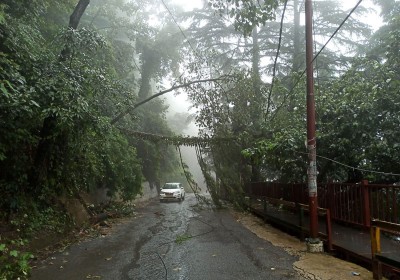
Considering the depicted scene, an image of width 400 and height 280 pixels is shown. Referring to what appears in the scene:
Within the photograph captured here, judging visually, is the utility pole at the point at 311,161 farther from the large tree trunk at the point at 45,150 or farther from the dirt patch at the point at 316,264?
the large tree trunk at the point at 45,150

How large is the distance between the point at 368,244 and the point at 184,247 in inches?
176

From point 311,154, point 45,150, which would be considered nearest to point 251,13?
point 311,154

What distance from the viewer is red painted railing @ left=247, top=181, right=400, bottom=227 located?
7.28m

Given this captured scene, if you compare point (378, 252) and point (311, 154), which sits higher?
point (311, 154)

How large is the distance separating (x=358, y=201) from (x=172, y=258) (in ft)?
15.4

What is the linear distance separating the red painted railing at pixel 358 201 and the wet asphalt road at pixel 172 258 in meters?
2.04

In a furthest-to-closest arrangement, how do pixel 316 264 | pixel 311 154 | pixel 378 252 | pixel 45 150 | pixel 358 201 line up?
pixel 45 150 → pixel 311 154 → pixel 358 201 → pixel 316 264 → pixel 378 252

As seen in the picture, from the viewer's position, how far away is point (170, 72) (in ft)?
100

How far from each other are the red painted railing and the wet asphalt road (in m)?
2.04

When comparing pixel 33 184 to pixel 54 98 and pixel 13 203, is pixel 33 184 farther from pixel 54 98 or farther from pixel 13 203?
pixel 54 98

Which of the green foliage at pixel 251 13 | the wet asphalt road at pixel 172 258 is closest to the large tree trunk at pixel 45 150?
the wet asphalt road at pixel 172 258

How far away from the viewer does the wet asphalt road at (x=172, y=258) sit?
21.4 feet

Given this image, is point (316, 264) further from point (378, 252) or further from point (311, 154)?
point (311, 154)

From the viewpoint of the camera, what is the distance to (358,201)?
8.21m
